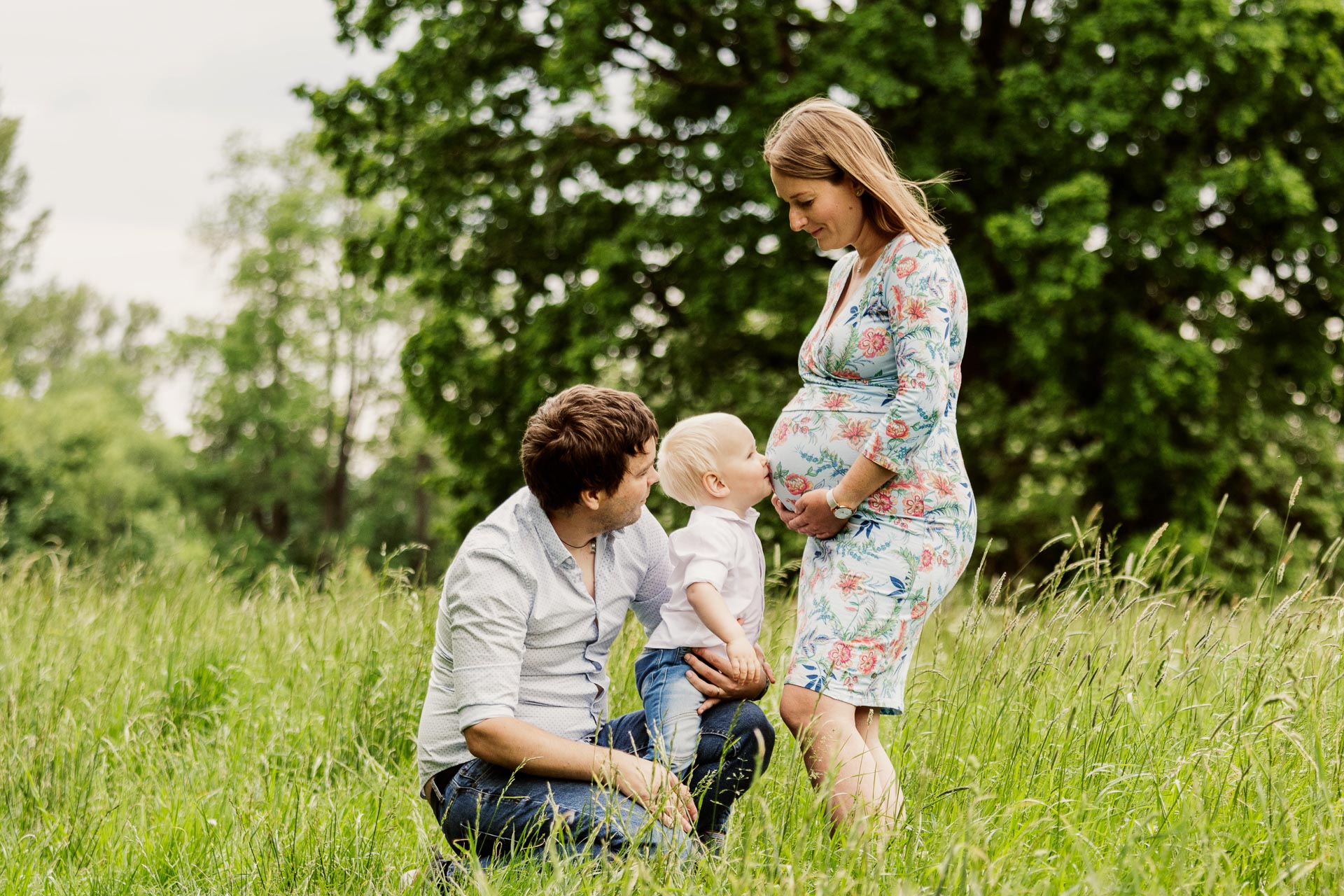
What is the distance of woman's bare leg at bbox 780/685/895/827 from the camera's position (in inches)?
104

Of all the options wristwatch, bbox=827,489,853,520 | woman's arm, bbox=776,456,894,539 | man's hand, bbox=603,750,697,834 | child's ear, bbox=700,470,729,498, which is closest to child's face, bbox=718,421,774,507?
child's ear, bbox=700,470,729,498

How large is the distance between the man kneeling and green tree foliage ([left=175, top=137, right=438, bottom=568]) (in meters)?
27.7

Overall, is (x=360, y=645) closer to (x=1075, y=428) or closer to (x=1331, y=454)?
(x=1075, y=428)

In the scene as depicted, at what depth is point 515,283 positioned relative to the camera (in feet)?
44.8

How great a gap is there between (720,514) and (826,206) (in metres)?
0.81

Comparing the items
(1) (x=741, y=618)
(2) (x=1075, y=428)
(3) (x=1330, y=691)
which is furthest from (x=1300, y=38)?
(1) (x=741, y=618)

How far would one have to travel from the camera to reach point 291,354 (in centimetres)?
3122

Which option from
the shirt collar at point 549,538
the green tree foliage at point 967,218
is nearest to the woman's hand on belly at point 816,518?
the shirt collar at point 549,538

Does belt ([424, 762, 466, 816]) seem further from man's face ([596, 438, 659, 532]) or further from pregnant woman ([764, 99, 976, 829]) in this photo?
pregnant woman ([764, 99, 976, 829])

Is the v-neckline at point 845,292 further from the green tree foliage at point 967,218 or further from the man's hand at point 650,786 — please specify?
the green tree foliage at point 967,218

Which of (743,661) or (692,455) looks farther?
(692,455)

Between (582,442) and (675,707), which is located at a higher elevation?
(582,442)

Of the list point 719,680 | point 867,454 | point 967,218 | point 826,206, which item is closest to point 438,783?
point 719,680

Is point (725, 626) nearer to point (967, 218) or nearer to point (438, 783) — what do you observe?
point (438, 783)
